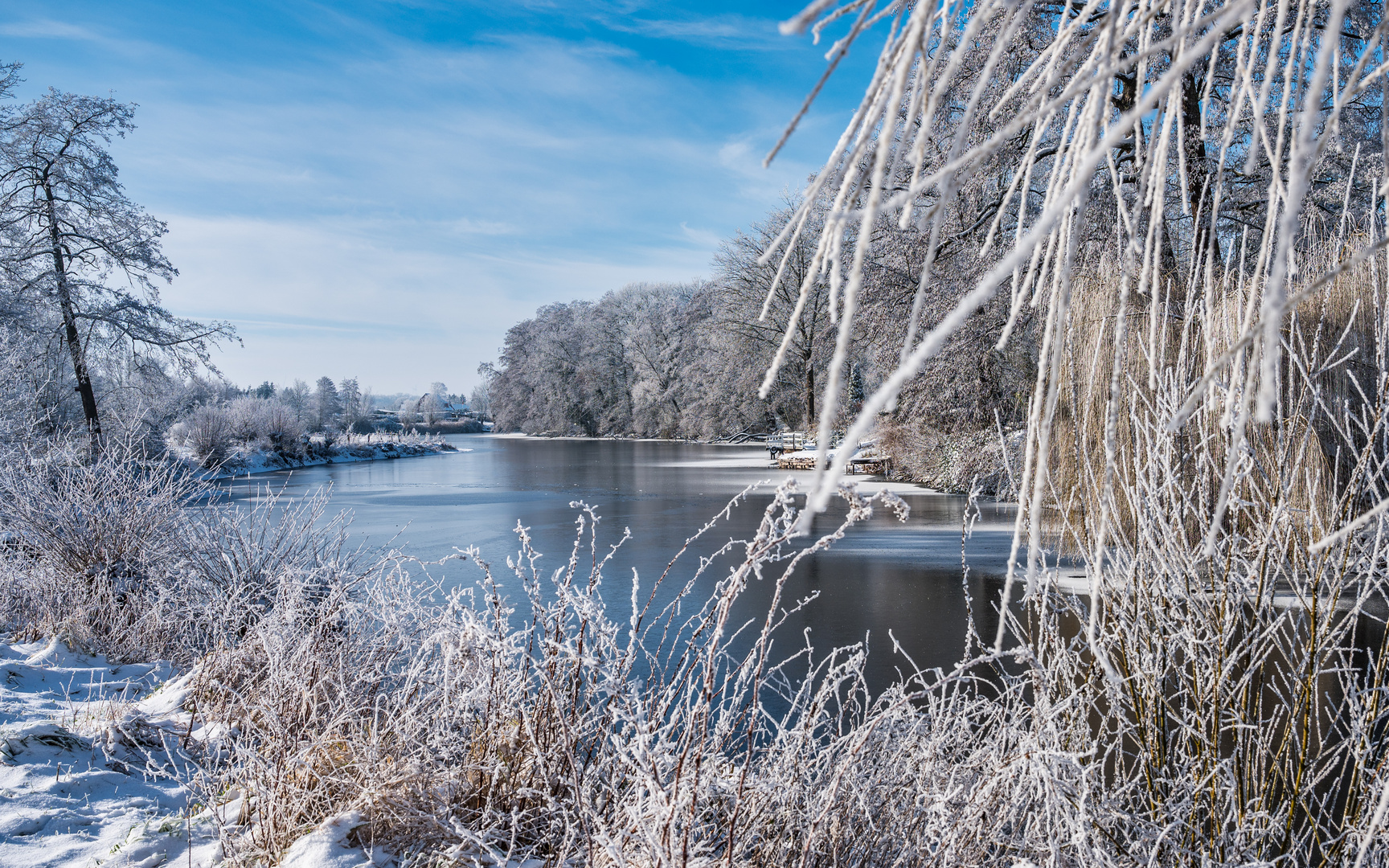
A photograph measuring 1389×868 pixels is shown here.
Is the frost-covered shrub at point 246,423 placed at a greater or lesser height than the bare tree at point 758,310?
lesser

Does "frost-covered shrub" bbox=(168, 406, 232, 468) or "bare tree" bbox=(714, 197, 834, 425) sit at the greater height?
"bare tree" bbox=(714, 197, 834, 425)

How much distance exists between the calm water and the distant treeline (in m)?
1.64

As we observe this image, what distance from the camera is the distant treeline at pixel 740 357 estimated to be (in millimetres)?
10516

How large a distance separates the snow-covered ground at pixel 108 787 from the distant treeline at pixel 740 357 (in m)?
2.17

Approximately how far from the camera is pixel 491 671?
238cm

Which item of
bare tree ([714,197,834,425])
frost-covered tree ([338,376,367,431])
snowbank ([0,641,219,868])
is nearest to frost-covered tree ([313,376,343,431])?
frost-covered tree ([338,376,367,431])

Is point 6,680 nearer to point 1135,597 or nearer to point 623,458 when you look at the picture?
point 1135,597

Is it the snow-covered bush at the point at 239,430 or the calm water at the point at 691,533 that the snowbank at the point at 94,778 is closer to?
the calm water at the point at 691,533

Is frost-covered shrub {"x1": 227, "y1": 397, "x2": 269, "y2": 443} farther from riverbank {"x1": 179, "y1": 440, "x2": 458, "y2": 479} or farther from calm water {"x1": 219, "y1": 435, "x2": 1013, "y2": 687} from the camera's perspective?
calm water {"x1": 219, "y1": 435, "x2": 1013, "y2": 687}

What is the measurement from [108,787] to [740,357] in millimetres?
21944

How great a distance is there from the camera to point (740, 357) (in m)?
24.0

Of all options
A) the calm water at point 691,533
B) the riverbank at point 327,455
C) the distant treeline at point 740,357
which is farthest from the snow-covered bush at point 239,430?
the distant treeline at point 740,357

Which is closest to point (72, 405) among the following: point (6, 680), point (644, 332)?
point (6, 680)

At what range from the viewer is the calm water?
19.2 ft
